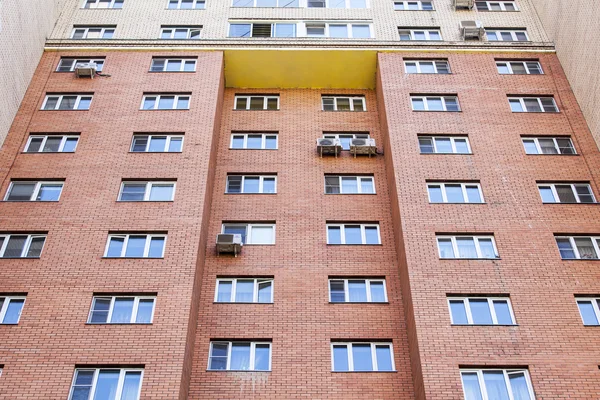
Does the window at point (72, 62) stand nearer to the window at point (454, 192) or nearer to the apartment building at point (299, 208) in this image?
the apartment building at point (299, 208)

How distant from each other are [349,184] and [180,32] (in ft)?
38.2

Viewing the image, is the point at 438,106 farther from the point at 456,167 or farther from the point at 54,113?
the point at 54,113

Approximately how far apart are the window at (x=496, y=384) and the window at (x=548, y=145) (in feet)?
32.5

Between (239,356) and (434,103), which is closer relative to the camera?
(239,356)

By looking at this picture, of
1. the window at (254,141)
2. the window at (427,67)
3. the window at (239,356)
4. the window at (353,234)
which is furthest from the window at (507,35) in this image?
the window at (239,356)

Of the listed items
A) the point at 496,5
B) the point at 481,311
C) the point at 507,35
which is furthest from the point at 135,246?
the point at 496,5

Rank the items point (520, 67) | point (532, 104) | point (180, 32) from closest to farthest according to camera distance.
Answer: point (532, 104) → point (520, 67) → point (180, 32)


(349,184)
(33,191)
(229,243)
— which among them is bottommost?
(229,243)

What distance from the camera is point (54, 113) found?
25.7 meters

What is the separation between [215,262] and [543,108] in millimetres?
15037

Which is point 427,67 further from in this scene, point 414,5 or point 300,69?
point 300,69

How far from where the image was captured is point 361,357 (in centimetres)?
1970

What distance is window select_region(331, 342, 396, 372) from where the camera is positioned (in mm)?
19391

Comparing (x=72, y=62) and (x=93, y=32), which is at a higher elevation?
(x=93, y=32)
